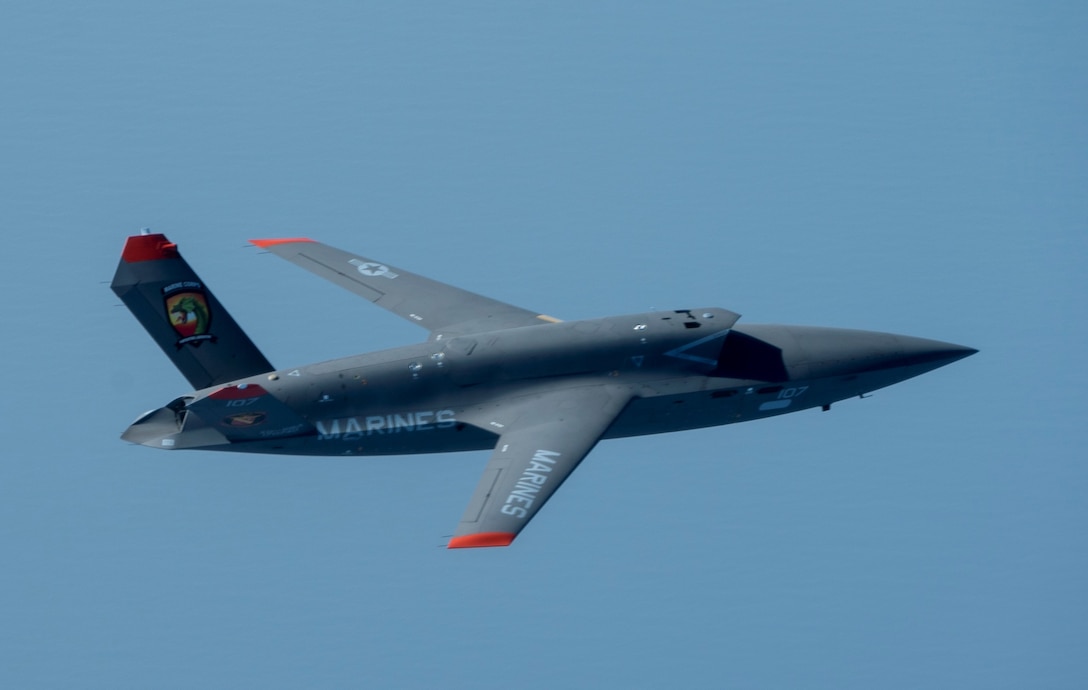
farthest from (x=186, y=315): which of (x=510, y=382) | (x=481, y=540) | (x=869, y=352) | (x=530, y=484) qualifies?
(x=869, y=352)

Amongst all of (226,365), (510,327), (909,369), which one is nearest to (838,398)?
(909,369)

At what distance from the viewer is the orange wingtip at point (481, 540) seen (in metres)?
39.6

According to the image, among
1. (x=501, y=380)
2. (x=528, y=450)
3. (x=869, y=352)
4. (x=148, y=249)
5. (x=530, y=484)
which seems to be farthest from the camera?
(x=869, y=352)

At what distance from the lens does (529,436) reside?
144 ft

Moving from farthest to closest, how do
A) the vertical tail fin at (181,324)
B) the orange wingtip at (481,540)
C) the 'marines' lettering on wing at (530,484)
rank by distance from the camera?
1. the vertical tail fin at (181,324)
2. the 'marines' lettering on wing at (530,484)
3. the orange wingtip at (481,540)

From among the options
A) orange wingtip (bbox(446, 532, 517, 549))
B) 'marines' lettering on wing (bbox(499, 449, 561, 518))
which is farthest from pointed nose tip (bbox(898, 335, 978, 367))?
orange wingtip (bbox(446, 532, 517, 549))

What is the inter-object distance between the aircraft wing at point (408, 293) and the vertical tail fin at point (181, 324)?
15.6ft

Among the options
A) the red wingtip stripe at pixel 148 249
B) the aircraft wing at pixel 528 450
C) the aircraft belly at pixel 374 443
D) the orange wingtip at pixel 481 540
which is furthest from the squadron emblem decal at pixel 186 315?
the orange wingtip at pixel 481 540

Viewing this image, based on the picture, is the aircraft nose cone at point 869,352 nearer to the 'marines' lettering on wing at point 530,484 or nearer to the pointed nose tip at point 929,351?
the pointed nose tip at point 929,351

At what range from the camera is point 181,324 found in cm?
4662

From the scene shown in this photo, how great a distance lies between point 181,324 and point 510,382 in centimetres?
941

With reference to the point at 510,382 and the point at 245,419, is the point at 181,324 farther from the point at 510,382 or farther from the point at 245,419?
the point at 510,382

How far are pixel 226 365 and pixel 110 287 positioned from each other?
3912 millimetres

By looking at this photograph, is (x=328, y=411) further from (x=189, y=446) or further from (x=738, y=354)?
(x=738, y=354)
